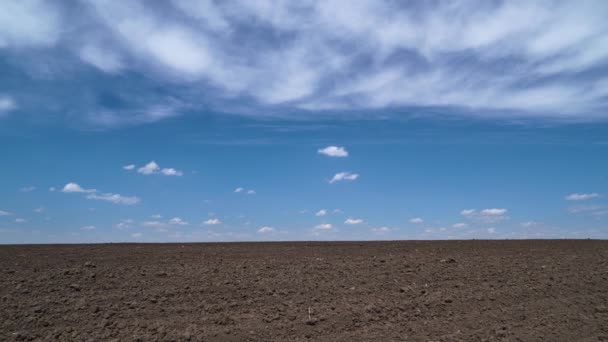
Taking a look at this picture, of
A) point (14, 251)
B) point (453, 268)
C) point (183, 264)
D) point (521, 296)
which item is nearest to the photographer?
point (521, 296)

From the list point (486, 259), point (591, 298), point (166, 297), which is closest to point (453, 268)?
point (486, 259)

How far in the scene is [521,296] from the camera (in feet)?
33.4

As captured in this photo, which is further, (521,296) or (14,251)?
(14,251)

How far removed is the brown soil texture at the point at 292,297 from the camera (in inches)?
308

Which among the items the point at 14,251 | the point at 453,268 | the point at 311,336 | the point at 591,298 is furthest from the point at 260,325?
the point at 14,251

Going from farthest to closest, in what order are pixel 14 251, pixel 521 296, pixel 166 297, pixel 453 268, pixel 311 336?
1. pixel 14 251
2. pixel 453 268
3. pixel 521 296
4. pixel 166 297
5. pixel 311 336

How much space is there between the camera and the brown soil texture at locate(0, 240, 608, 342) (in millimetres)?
7816

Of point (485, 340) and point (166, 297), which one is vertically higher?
point (166, 297)

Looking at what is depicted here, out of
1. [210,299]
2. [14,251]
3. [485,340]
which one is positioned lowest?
[485,340]

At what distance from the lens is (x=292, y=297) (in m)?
9.29

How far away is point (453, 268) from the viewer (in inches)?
464

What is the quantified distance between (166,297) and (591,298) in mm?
9867

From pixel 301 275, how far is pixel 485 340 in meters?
4.34

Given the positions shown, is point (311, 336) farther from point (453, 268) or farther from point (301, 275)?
point (453, 268)
